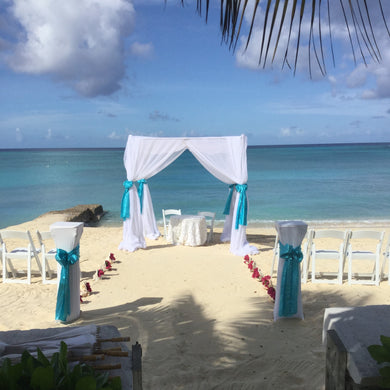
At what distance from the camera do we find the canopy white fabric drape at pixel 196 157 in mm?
8805

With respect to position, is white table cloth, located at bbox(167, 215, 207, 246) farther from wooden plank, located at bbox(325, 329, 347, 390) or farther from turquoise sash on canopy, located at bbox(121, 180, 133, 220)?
wooden plank, located at bbox(325, 329, 347, 390)

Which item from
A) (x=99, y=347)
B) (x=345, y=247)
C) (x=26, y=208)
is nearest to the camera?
(x=99, y=347)

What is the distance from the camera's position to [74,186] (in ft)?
107

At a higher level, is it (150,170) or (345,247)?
(150,170)

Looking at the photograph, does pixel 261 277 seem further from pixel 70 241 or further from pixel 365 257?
pixel 70 241

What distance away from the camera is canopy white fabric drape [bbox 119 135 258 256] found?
8.80 metres

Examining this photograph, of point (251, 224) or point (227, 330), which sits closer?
point (227, 330)

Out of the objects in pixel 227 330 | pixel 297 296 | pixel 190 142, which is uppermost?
pixel 190 142

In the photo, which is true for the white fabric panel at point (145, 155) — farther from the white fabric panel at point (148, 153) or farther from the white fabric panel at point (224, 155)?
the white fabric panel at point (224, 155)

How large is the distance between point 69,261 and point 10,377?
3.28m

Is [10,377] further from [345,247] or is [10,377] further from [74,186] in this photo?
[74,186]

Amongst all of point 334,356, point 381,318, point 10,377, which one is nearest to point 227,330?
point 381,318

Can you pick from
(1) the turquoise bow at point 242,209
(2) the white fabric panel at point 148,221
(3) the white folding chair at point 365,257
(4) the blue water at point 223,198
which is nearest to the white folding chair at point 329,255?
(3) the white folding chair at point 365,257

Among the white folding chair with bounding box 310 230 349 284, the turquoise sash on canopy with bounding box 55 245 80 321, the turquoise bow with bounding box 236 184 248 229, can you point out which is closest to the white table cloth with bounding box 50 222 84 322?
the turquoise sash on canopy with bounding box 55 245 80 321
